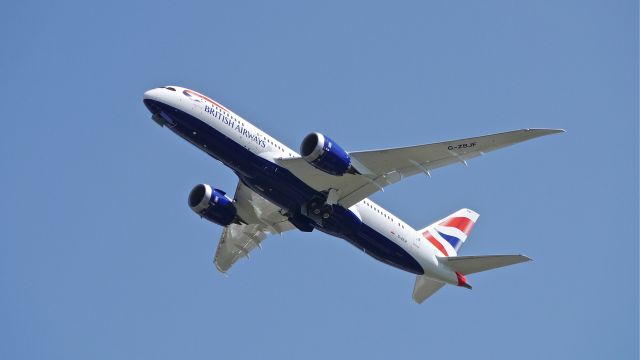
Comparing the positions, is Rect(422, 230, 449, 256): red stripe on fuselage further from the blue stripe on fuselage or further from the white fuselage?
the blue stripe on fuselage

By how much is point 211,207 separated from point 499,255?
13.1 m

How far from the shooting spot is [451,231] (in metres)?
49.2

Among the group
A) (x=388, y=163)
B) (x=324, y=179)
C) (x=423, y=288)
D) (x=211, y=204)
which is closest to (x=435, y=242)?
(x=423, y=288)

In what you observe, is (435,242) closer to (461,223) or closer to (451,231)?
(451,231)

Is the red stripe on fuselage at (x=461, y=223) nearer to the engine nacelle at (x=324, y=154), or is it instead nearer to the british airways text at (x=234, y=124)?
Answer: the engine nacelle at (x=324, y=154)

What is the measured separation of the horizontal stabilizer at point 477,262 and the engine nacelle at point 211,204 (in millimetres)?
10006

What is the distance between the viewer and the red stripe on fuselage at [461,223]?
4953 cm

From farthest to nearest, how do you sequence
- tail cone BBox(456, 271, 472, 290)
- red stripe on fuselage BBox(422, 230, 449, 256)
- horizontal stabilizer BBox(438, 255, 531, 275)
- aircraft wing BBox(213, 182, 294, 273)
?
red stripe on fuselage BBox(422, 230, 449, 256)
aircraft wing BBox(213, 182, 294, 273)
tail cone BBox(456, 271, 472, 290)
horizontal stabilizer BBox(438, 255, 531, 275)

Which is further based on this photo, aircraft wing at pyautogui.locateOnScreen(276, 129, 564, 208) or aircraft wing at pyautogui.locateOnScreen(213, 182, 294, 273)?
aircraft wing at pyautogui.locateOnScreen(213, 182, 294, 273)

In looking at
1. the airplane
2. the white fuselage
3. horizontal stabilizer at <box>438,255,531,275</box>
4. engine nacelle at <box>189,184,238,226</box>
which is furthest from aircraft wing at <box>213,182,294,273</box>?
horizontal stabilizer at <box>438,255,531,275</box>

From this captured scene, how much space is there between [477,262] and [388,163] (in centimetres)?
683

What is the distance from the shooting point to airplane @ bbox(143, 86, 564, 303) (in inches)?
1559

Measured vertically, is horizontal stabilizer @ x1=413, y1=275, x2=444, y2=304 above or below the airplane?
below

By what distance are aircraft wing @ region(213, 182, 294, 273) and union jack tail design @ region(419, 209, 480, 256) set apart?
6.87m
